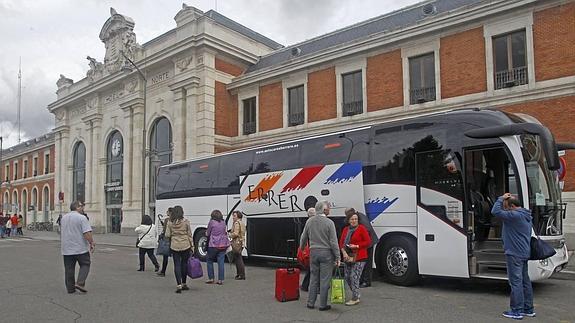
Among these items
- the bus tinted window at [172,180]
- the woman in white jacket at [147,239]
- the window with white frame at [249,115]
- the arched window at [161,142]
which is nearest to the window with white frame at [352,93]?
the window with white frame at [249,115]

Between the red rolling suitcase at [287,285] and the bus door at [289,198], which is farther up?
the bus door at [289,198]

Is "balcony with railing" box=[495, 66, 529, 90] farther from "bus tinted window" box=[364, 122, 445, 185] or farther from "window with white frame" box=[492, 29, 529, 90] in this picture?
"bus tinted window" box=[364, 122, 445, 185]

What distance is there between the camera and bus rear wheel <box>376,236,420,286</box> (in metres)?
9.95

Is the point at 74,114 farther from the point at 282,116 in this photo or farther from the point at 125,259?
the point at 125,259

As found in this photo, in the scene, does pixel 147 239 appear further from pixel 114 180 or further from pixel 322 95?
pixel 114 180

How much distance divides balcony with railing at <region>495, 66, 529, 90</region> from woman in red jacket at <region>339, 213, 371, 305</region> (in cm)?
1274

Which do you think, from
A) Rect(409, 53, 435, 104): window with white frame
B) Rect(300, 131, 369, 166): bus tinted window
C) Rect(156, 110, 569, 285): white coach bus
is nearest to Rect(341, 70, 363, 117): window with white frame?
Rect(409, 53, 435, 104): window with white frame

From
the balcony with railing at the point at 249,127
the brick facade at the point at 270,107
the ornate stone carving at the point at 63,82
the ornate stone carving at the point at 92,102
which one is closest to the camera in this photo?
the brick facade at the point at 270,107

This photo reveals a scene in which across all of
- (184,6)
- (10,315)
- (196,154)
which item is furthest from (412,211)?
(184,6)

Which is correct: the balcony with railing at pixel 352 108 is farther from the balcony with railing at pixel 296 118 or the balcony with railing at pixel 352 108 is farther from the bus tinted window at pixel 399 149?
the bus tinted window at pixel 399 149

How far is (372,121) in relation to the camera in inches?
888

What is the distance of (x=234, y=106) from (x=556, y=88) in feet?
58.5

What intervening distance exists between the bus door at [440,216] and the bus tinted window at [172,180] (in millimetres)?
9059

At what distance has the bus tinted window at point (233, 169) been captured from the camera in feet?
47.5
